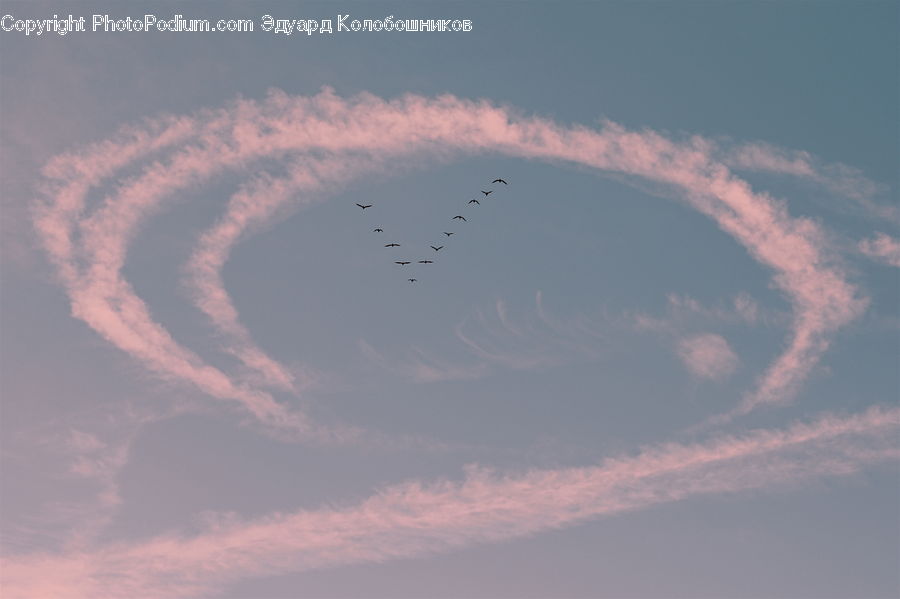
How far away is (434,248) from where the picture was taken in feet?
596

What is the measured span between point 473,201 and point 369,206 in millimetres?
33928

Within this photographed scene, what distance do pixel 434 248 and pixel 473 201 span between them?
801 inches

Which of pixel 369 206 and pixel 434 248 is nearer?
pixel 369 206

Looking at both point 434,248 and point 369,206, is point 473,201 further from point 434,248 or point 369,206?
point 369,206

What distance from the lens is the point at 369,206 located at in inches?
6624

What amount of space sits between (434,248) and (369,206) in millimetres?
26744

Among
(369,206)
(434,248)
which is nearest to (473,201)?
(434,248)

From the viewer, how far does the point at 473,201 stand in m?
177

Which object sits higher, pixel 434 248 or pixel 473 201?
pixel 473 201
